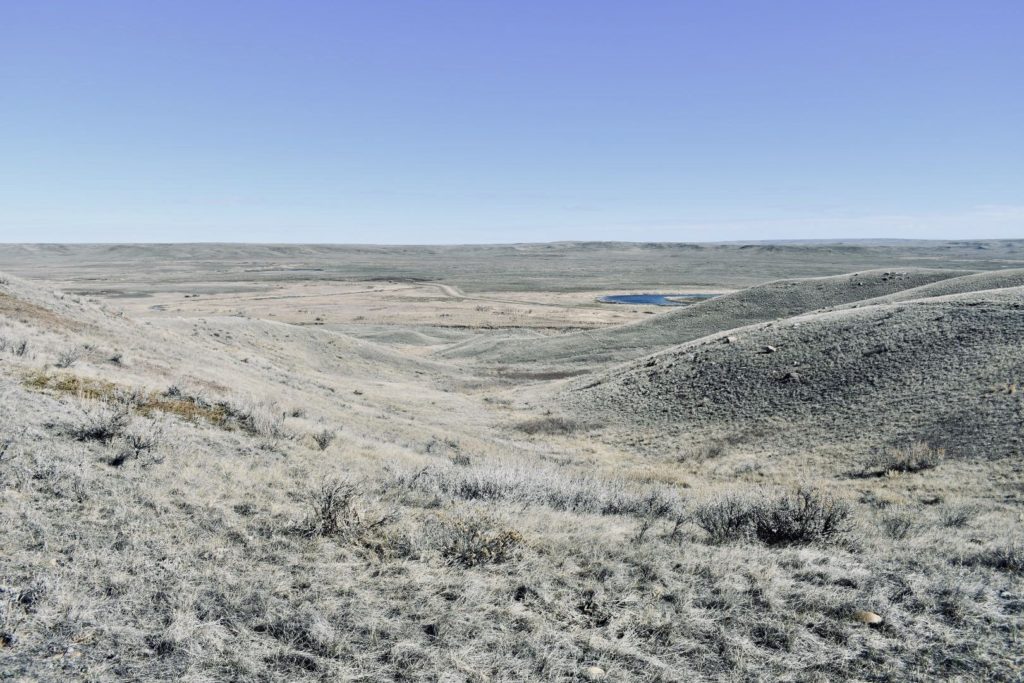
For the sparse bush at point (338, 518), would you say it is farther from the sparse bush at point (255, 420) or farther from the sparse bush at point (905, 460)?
the sparse bush at point (905, 460)

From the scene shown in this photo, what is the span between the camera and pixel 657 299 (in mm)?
103625

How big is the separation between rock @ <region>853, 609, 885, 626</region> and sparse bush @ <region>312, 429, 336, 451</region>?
9.08m

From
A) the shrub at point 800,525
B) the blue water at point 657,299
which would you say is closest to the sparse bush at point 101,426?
the shrub at point 800,525

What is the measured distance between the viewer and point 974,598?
652 centimetres

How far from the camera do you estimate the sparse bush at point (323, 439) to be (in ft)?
39.1

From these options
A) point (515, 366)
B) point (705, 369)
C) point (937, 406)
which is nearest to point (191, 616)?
point (937, 406)

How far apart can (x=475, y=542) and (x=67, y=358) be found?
40.9 feet

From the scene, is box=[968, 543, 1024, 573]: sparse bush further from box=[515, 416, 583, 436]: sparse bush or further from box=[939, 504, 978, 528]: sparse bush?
box=[515, 416, 583, 436]: sparse bush

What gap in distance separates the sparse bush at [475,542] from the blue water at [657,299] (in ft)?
298

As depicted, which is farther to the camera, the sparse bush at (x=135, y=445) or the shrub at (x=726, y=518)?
the shrub at (x=726, y=518)

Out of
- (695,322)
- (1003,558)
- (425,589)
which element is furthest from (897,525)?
(695,322)

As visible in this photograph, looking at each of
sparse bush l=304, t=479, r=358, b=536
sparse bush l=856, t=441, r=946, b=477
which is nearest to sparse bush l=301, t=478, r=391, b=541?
sparse bush l=304, t=479, r=358, b=536

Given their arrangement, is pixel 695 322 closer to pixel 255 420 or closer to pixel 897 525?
pixel 897 525

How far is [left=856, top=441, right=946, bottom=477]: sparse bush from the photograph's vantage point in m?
15.2
